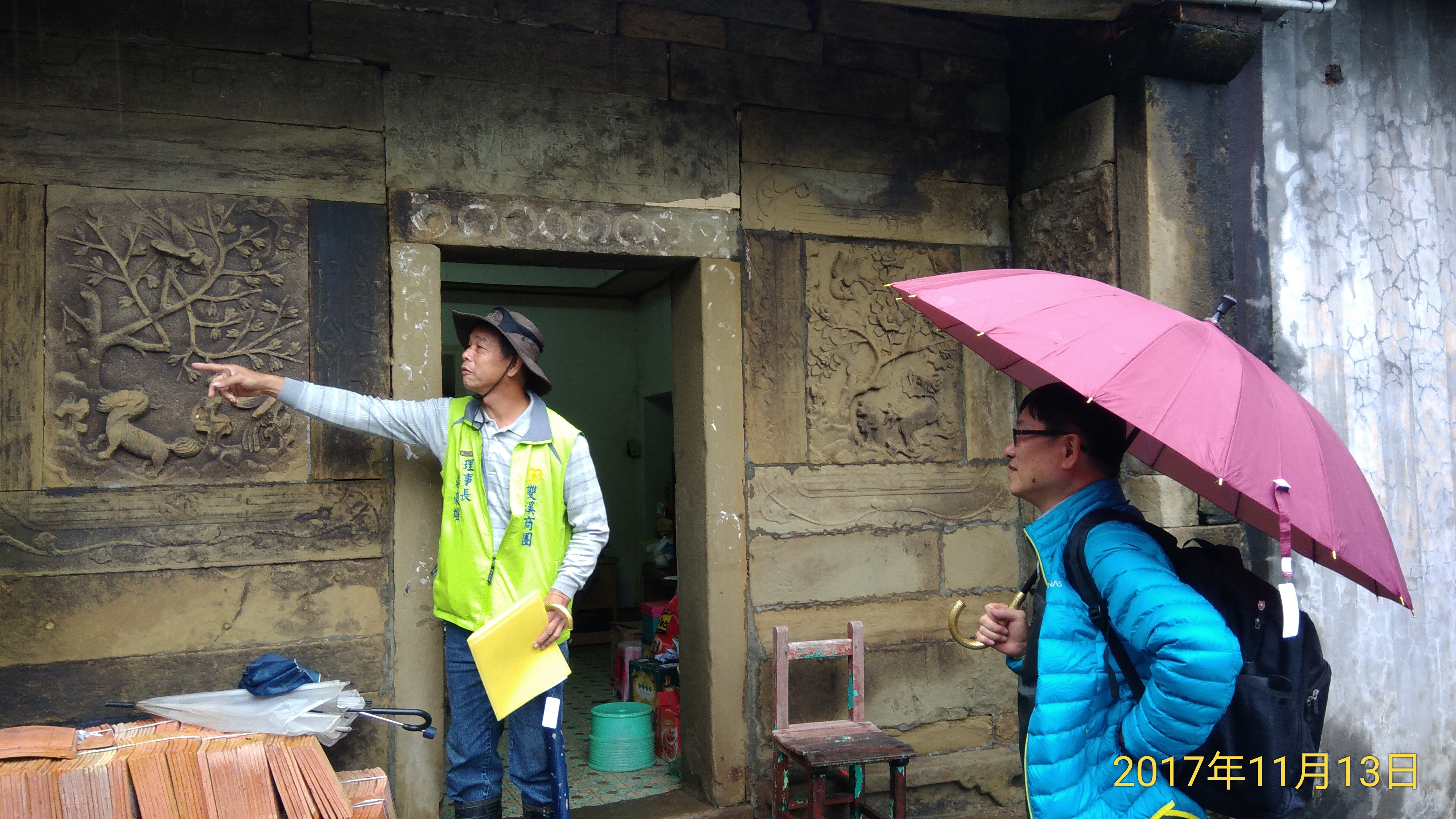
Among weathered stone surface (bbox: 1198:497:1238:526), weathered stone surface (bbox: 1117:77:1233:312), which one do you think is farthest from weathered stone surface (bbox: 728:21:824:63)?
weathered stone surface (bbox: 1198:497:1238:526)

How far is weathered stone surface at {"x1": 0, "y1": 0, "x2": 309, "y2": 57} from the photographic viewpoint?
3.10 meters

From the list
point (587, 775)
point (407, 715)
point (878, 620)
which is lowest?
point (587, 775)

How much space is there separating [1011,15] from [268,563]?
3.11 m

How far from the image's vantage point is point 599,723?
14.3 feet

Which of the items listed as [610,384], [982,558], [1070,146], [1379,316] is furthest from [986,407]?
[610,384]

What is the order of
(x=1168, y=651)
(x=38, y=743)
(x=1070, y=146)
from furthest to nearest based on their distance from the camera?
(x=1070, y=146) < (x=38, y=743) < (x=1168, y=651)

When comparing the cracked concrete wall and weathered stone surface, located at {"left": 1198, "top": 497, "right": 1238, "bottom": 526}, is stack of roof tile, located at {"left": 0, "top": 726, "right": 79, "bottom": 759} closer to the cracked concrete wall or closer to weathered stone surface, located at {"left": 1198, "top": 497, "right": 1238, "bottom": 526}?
weathered stone surface, located at {"left": 1198, "top": 497, "right": 1238, "bottom": 526}

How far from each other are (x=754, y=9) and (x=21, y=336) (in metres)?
2.74

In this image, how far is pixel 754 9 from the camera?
3961 mm

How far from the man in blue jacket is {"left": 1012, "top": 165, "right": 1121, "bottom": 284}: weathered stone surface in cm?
180

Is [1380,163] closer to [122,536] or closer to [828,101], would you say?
[828,101]

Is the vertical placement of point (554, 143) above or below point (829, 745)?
above

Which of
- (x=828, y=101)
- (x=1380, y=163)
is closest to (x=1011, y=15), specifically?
(x=828, y=101)

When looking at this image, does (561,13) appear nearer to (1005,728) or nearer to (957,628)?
(957,628)
